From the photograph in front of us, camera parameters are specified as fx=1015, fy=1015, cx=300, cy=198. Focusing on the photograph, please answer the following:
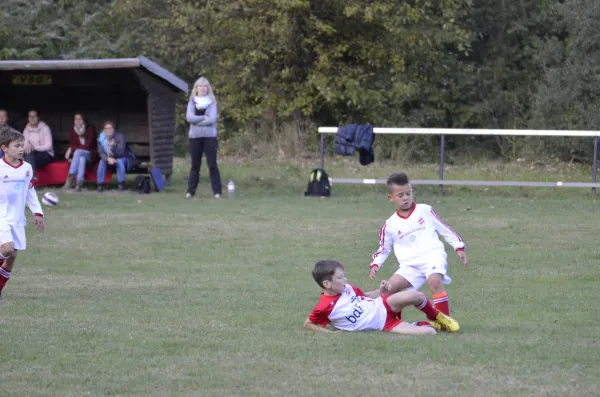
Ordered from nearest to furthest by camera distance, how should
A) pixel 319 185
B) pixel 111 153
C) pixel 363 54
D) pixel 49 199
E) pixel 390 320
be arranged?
pixel 390 320 → pixel 49 199 → pixel 319 185 → pixel 111 153 → pixel 363 54

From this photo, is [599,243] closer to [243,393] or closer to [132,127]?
[243,393]

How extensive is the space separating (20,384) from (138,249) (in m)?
6.85

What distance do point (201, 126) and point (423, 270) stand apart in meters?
11.4

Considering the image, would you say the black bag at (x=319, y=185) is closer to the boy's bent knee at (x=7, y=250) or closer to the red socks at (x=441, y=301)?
the boy's bent knee at (x=7, y=250)

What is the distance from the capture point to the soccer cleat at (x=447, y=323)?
755 cm

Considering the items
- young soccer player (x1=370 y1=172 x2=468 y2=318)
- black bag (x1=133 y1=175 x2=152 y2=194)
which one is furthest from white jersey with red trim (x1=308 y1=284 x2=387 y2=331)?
black bag (x1=133 y1=175 x2=152 y2=194)

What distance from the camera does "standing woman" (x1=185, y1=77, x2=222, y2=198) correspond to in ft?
61.4

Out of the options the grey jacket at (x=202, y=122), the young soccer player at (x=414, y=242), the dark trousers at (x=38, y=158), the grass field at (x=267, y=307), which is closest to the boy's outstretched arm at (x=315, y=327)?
the grass field at (x=267, y=307)

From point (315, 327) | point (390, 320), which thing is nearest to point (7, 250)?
point (315, 327)

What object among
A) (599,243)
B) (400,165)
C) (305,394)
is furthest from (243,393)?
(400,165)

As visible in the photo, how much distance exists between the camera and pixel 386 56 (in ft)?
97.2

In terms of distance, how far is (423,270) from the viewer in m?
8.02

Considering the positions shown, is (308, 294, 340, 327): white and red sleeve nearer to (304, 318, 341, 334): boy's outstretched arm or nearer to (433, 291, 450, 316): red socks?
(304, 318, 341, 334): boy's outstretched arm

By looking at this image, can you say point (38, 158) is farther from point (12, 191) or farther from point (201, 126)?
point (12, 191)
